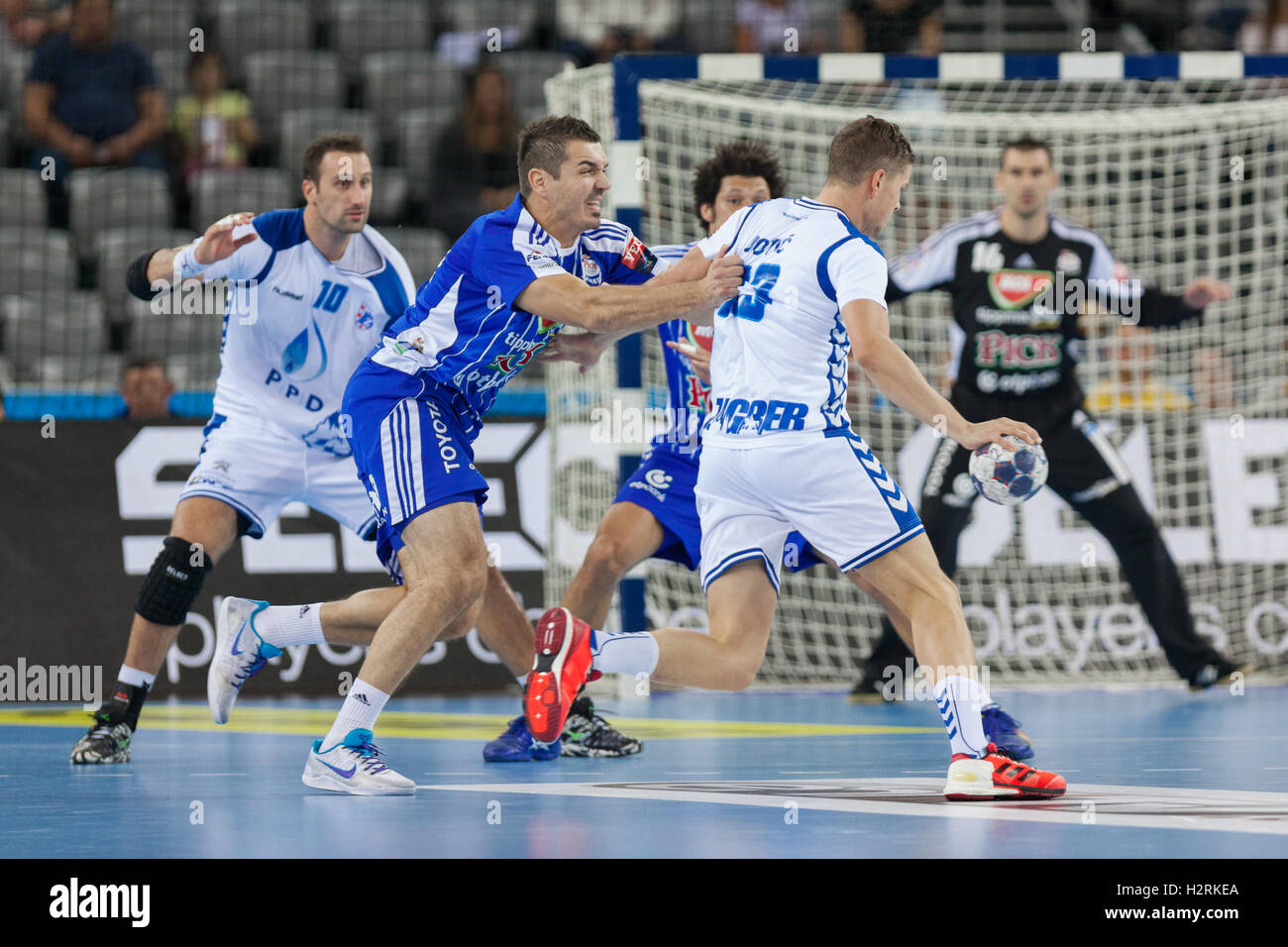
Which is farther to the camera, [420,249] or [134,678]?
[420,249]

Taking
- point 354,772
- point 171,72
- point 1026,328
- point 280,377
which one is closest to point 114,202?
point 171,72

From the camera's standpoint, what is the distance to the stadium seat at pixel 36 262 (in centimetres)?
1231

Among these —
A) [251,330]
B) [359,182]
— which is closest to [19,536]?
[251,330]

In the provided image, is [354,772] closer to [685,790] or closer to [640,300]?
[685,790]

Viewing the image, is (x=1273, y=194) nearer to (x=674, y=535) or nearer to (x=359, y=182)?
Result: (x=674, y=535)

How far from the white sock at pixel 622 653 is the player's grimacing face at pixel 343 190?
2.39 meters

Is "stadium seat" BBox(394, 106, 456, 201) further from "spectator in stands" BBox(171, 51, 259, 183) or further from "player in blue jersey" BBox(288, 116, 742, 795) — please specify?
"player in blue jersey" BBox(288, 116, 742, 795)

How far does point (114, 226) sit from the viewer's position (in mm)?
12984

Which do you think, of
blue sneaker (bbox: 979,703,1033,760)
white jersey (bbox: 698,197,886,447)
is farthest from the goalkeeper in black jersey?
white jersey (bbox: 698,197,886,447)

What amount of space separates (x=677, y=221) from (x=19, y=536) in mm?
4213

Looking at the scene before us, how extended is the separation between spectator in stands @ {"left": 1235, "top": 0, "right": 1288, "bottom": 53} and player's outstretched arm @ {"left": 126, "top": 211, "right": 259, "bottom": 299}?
9.93 meters

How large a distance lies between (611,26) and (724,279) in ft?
30.4

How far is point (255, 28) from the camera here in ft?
47.0
